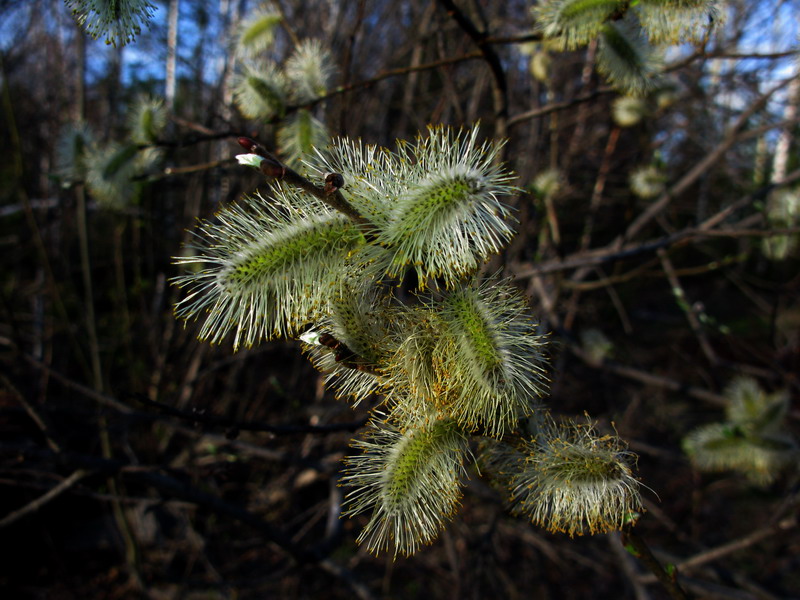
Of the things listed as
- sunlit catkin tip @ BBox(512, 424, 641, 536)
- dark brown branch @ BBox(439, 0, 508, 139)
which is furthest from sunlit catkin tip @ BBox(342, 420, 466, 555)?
dark brown branch @ BBox(439, 0, 508, 139)

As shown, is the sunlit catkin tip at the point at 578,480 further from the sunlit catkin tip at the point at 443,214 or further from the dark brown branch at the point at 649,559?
the sunlit catkin tip at the point at 443,214

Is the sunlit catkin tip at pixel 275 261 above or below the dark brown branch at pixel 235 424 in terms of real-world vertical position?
above

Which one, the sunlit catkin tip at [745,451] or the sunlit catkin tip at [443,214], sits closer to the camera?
the sunlit catkin tip at [443,214]

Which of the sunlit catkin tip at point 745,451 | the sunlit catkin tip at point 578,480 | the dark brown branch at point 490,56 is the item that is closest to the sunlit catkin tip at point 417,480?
the sunlit catkin tip at point 578,480

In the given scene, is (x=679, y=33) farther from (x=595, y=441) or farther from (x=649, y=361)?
(x=649, y=361)

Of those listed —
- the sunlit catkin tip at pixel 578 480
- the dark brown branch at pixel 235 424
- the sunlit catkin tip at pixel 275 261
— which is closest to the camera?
the sunlit catkin tip at pixel 275 261

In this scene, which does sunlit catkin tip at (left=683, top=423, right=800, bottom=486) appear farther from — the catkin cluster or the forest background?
the catkin cluster

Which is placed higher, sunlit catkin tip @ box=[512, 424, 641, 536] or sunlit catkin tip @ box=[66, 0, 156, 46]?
sunlit catkin tip @ box=[66, 0, 156, 46]
